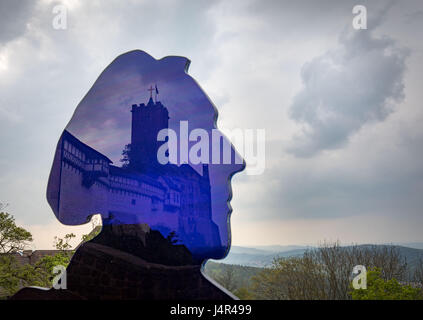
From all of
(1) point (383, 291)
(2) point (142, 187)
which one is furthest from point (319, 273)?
(2) point (142, 187)

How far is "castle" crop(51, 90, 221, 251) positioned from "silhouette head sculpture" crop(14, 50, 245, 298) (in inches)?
0.5

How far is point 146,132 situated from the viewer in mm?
4805

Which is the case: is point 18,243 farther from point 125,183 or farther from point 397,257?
point 397,257

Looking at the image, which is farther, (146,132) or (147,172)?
(146,132)

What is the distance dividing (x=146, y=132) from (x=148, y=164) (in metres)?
0.47

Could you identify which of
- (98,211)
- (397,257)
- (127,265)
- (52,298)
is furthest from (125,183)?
(397,257)

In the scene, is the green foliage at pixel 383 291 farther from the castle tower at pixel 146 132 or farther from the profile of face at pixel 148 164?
the castle tower at pixel 146 132

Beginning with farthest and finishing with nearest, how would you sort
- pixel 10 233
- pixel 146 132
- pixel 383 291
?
→ 1. pixel 10 233
2. pixel 383 291
3. pixel 146 132

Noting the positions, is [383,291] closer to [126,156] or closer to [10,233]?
[126,156]

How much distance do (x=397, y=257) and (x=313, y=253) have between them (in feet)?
9.00

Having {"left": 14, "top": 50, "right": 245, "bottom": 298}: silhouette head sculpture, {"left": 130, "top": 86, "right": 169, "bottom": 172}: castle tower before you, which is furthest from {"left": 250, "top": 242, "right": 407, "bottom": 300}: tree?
{"left": 130, "top": 86, "right": 169, "bottom": 172}: castle tower

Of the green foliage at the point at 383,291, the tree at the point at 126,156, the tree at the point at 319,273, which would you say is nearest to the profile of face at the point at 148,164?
the tree at the point at 126,156

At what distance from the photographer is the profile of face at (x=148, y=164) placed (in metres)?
4.26

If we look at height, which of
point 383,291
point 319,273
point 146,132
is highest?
point 146,132
